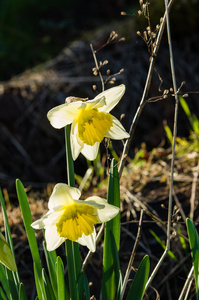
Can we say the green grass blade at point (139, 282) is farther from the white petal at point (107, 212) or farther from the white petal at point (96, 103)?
the white petal at point (96, 103)

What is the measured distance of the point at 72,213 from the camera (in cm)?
95

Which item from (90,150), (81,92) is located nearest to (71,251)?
(90,150)

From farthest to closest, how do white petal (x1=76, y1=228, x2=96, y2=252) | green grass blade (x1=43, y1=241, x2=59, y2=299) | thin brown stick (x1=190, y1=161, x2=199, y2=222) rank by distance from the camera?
1. thin brown stick (x1=190, y1=161, x2=199, y2=222)
2. green grass blade (x1=43, y1=241, x2=59, y2=299)
3. white petal (x1=76, y1=228, x2=96, y2=252)

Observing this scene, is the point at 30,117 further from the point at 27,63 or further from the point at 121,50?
the point at 27,63

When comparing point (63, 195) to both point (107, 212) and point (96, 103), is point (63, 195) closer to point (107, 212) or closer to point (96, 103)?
point (107, 212)

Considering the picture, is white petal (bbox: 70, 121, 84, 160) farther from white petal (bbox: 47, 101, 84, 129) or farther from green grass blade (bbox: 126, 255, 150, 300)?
green grass blade (bbox: 126, 255, 150, 300)

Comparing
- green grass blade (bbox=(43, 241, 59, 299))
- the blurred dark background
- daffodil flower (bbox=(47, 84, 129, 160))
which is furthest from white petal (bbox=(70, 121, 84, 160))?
the blurred dark background

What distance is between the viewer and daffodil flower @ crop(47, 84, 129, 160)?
3.17 ft

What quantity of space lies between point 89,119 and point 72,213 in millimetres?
225

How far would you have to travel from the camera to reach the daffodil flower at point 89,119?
965 mm

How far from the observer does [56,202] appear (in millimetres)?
952

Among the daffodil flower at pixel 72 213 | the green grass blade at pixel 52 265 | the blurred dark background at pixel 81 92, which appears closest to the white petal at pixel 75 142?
the daffodil flower at pixel 72 213

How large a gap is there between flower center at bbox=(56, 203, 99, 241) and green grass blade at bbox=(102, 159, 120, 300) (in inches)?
5.5

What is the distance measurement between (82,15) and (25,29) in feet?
3.17
